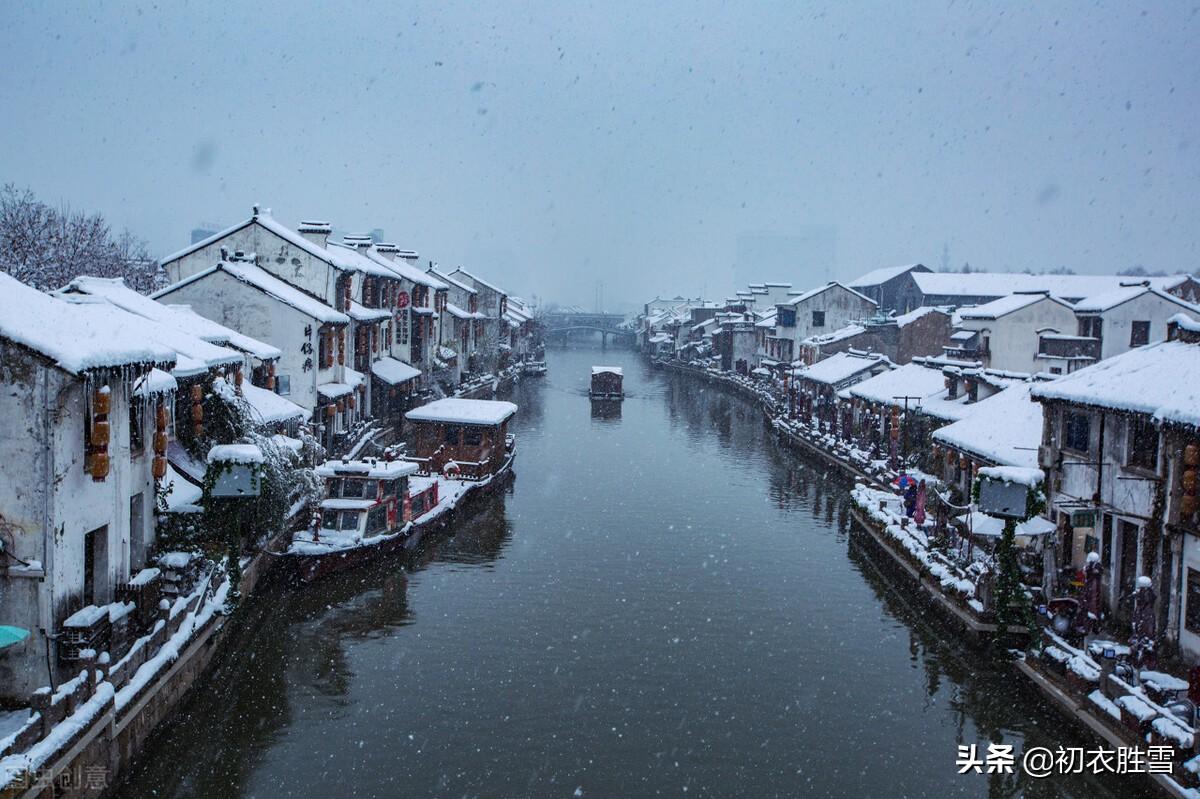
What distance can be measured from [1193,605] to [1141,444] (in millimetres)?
3551

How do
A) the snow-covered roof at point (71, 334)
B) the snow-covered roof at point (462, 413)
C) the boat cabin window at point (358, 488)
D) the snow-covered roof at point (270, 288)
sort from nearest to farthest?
the snow-covered roof at point (71, 334), the boat cabin window at point (358, 488), the snow-covered roof at point (270, 288), the snow-covered roof at point (462, 413)

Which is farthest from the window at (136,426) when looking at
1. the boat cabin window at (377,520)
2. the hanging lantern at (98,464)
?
the boat cabin window at (377,520)

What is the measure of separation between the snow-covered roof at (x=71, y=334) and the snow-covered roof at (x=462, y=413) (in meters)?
18.9

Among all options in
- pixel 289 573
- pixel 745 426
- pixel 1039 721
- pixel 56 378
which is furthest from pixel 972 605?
pixel 745 426

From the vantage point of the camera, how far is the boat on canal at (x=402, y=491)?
2644 centimetres

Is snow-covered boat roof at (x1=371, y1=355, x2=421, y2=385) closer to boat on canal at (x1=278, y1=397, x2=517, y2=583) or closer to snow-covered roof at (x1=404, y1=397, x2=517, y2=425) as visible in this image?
snow-covered roof at (x1=404, y1=397, x2=517, y2=425)

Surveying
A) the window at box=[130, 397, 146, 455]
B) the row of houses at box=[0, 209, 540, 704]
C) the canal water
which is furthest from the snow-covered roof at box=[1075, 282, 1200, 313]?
the window at box=[130, 397, 146, 455]

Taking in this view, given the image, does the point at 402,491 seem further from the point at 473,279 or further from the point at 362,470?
the point at 473,279

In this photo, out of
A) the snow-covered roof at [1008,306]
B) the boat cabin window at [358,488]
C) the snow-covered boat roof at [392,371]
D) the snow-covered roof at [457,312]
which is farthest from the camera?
the snow-covered roof at [457,312]

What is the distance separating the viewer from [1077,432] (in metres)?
22.9

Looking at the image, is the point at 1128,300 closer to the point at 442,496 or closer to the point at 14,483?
the point at 442,496

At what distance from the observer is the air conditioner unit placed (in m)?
23.7

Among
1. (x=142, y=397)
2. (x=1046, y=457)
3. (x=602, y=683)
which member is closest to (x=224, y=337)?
(x=142, y=397)

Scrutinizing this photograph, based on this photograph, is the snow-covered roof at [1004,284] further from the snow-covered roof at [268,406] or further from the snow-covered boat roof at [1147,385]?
the snow-covered roof at [268,406]
